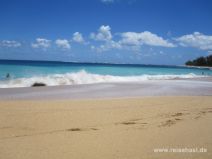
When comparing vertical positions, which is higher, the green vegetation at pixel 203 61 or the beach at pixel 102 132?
the green vegetation at pixel 203 61

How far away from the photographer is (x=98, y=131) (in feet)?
15.1

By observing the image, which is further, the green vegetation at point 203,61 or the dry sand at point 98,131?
the green vegetation at point 203,61

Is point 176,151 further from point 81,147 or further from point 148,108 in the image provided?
point 148,108

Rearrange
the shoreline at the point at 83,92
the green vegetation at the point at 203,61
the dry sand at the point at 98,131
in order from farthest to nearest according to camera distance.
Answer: the green vegetation at the point at 203,61 → the shoreline at the point at 83,92 → the dry sand at the point at 98,131

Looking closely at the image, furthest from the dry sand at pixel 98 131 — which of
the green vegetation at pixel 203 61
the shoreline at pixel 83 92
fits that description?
the green vegetation at pixel 203 61

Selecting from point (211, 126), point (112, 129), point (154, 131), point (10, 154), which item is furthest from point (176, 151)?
point (10, 154)

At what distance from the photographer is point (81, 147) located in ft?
12.1

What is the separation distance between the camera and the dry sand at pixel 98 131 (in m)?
3.49

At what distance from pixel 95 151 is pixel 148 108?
384 cm

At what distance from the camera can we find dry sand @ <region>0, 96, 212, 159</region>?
11.5 feet

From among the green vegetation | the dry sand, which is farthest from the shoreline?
the green vegetation

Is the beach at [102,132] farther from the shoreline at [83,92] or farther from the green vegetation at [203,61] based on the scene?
the green vegetation at [203,61]

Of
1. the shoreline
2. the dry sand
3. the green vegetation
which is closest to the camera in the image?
the dry sand

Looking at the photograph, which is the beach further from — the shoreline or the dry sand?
the shoreline
